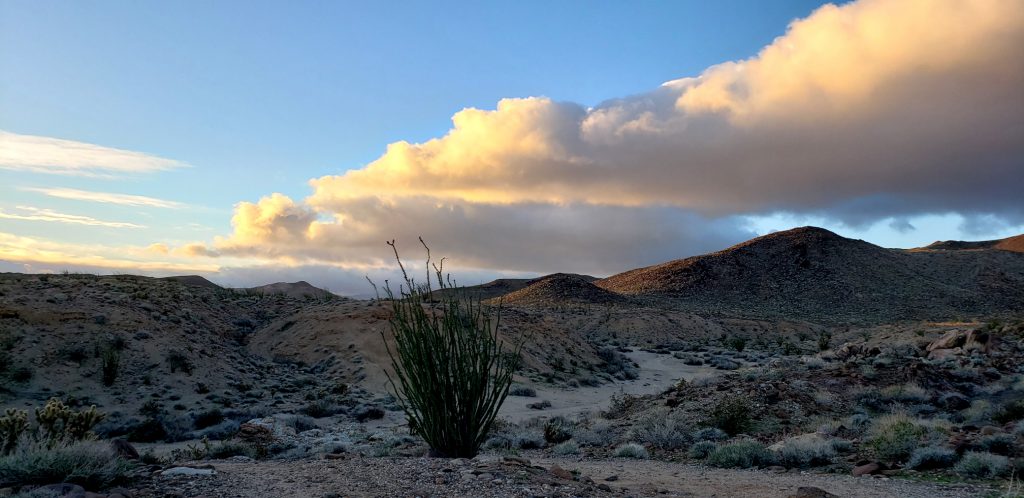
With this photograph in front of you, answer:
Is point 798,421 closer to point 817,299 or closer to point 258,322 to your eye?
point 258,322

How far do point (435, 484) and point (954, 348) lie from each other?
27905 mm

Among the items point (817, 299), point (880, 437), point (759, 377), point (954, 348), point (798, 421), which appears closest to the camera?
point (880, 437)

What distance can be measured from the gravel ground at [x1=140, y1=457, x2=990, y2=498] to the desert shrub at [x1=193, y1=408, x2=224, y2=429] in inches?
372

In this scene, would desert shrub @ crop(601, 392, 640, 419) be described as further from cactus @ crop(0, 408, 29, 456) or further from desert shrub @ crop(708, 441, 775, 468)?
cactus @ crop(0, 408, 29, 456)

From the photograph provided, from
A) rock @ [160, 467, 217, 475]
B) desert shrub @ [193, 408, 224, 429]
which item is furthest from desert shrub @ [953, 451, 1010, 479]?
desert shrub @ [193, 408, 224, 429]

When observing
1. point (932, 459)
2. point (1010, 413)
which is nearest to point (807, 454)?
point (932, 459)

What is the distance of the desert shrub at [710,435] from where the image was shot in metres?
14.1

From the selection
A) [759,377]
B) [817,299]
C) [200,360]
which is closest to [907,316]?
[817,299]

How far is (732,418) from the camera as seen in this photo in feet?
48.8

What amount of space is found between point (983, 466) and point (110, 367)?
918 inches

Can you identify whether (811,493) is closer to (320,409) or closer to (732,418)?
(732,418)

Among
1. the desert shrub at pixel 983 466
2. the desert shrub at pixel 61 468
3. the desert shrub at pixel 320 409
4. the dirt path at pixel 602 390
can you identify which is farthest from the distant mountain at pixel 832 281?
the desert shrub at pixel 61 468

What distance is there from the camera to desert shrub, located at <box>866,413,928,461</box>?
35.3ft

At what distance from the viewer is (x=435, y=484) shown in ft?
A: 25.1
